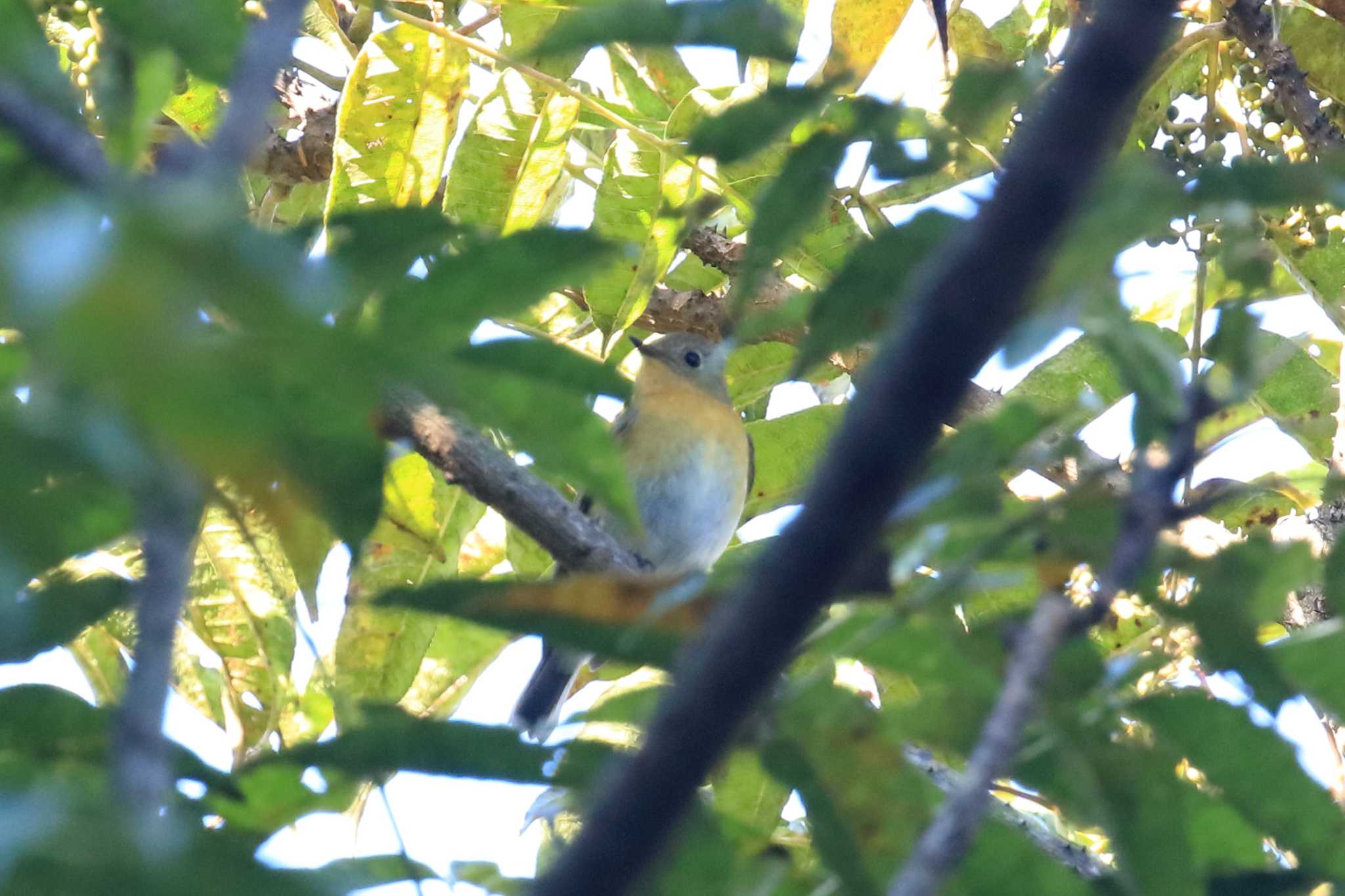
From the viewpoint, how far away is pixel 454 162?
11.8 feet

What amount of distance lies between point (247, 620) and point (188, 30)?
216cm

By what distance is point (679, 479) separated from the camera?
6.93 meters

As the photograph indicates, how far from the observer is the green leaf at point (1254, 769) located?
55.4 inches

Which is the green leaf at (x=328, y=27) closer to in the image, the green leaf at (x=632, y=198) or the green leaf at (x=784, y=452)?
the green leaf at (x=632, y=198)

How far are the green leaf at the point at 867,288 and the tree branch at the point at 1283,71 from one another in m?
2.89

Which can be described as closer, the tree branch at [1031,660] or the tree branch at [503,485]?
the tree branch at [1031,660]

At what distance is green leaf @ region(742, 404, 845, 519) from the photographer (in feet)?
14.3

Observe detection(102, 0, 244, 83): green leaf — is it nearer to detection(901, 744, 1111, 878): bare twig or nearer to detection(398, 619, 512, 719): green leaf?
detection(901, 744, 1111, 878): bare twig

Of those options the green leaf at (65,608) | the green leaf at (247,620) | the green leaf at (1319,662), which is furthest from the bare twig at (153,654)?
the green leaf at (247,620)

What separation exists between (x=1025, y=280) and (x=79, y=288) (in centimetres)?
51

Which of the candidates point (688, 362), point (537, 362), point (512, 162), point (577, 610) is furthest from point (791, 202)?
point (688, 362)

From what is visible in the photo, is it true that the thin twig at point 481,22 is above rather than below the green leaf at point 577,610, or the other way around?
below

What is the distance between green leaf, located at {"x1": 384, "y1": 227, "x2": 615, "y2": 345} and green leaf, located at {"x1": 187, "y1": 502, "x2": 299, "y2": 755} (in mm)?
2238

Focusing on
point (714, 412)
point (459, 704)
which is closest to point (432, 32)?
point (459, 704)
